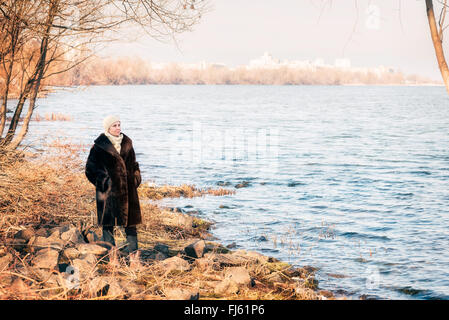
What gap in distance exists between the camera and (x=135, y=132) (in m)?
42.9

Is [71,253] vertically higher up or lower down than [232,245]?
higher up

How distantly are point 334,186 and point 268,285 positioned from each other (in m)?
14.0

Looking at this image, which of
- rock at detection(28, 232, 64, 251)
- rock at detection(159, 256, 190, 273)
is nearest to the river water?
rock at detection(159, 256, 190, 273)

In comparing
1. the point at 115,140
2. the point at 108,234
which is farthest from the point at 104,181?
the point at 108,234

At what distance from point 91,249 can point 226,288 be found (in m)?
2.18

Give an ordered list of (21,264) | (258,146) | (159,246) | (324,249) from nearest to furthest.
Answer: (21,264), (159,246), (324,249), (258,146)

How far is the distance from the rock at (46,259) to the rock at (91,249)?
0.48 metres

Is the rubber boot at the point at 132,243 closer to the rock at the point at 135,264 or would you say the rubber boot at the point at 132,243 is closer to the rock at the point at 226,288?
the rock at the point at 135,264

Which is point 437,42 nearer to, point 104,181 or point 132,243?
point 104,181

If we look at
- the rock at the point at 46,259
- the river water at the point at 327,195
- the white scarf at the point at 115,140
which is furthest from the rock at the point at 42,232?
the river water at the point at 327,195

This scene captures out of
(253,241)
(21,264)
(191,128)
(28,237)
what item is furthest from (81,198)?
(191,128)

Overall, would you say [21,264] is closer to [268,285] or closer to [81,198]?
[81,198]

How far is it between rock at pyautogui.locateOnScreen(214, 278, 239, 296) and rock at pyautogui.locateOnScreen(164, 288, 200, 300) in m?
0.65

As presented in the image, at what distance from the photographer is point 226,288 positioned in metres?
7.55
